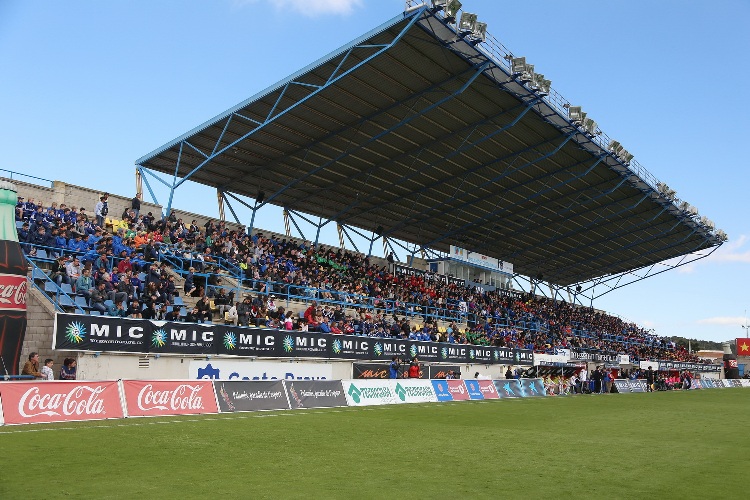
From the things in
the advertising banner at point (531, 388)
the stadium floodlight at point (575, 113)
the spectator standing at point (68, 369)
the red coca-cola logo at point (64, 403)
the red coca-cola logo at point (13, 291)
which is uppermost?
the stadium floodlight at point (575, 113)

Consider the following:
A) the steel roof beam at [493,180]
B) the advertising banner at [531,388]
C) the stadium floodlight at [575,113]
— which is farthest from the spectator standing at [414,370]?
the stadium floodlight at [575,113]

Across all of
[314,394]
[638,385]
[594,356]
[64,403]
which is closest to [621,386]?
[638,385]

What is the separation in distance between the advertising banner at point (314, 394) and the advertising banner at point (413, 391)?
11.7 ft

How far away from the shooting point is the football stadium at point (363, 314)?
10781mm

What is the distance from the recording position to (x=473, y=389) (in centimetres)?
3120

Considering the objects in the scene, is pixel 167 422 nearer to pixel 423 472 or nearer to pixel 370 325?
pixel 423 472

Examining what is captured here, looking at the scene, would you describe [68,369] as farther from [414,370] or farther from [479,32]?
[479,32]

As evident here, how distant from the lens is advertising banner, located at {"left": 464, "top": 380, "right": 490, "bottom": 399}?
30.9 meters

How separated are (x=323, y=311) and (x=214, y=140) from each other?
43.9 feet

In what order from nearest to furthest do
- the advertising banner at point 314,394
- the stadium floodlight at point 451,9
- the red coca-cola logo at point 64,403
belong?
the red coca-cola logo at point 64,403, the advertising banner at point 314,394, the stadium floodlight at point 451,9

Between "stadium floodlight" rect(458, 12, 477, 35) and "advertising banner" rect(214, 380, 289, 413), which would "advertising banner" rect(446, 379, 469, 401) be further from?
"stadium floodlight" rect(458, 12, 477, 35)

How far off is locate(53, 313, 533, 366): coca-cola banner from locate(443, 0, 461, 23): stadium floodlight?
15.3 meters

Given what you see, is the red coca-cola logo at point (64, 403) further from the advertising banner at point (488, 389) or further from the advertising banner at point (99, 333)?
the advertising banner at point (488, 389)

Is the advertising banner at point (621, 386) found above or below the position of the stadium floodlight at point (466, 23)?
below
